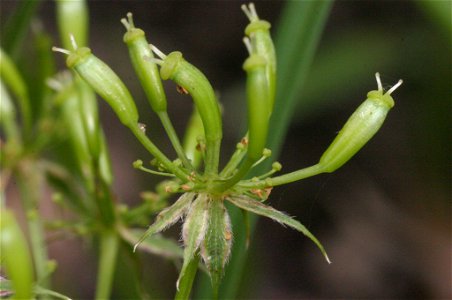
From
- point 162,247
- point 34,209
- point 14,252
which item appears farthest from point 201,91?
point 34,209

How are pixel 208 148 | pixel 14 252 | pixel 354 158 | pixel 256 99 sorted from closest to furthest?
pixel 14 252 → pixel 256 99 → pixel 208 148 → pixel 354 158

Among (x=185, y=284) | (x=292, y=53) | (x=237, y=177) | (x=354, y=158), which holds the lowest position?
(x=185, y=284)

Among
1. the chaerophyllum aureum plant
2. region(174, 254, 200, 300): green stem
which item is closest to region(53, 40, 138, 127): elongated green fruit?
the chaerophyllum aureum plant

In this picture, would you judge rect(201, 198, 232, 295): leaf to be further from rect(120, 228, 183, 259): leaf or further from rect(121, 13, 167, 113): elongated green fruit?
rect(120, 228, 183, 259): leaf

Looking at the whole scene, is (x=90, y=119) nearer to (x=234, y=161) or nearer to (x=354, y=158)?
(x=234, y=161)

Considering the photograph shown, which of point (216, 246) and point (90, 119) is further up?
point (90, 119)

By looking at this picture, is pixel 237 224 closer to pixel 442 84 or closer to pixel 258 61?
pixel 258 61

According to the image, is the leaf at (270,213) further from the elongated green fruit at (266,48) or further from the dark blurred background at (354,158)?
the dark blurred background at (354,158)
